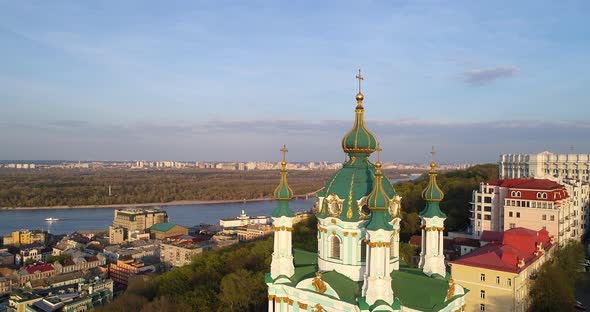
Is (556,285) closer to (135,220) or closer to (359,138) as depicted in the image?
(359,138)

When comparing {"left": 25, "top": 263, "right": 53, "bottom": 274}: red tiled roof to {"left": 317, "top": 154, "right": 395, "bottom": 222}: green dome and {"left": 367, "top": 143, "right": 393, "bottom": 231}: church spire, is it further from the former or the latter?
{"left": 367, "top": 143, "right": 393, "bottom": 231}: church spire

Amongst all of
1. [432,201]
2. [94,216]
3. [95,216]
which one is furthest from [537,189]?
[94,216]

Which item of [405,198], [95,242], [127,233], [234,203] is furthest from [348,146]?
[234,203]

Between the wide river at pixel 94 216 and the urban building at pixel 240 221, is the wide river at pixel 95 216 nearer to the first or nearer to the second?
the wide river at pixel 94 216

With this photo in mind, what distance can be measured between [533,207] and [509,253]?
8.58 metres

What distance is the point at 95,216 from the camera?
7062cm

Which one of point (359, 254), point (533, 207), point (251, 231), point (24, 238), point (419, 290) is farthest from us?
point (251, 231)

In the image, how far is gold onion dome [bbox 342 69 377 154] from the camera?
9.71 m

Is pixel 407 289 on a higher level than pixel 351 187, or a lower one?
lower

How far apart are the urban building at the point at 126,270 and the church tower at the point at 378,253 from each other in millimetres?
27217

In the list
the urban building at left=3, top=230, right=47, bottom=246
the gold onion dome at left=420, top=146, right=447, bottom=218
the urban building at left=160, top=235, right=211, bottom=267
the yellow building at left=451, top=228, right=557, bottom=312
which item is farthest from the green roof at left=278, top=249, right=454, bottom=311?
the urban building at left=3, top=230, right=47, bottom=246

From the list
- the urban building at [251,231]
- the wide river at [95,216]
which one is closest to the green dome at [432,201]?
the urban building at [251,231]

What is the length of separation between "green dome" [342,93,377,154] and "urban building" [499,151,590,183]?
29198mm

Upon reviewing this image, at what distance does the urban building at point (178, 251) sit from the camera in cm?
3694
